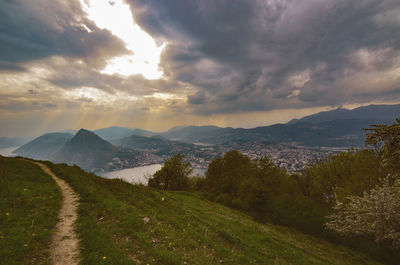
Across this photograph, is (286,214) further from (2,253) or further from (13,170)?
(13,170)

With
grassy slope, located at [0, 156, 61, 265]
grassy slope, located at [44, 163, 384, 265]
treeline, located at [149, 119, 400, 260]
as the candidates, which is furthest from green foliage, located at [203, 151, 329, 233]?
grassy slope, located at [0, 156, 61, 265]

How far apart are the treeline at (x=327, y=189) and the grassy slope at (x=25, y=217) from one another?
2597cm

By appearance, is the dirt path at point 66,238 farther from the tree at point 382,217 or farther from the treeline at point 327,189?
the tree at point 382,217

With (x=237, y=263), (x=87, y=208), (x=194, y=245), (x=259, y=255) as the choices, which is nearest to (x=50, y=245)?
(x=87, y=208)

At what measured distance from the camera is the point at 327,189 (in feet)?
175

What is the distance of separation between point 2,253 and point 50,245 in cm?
211

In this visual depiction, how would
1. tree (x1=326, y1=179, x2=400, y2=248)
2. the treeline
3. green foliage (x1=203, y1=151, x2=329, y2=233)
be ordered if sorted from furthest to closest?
1. green foliage (x1=203, y1=151, x2=329, y2=233)
2. the treeline
3. tree (x1=326, y1=179, x2=400, y2=248)

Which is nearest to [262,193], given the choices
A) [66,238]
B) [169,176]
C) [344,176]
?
[344,176]

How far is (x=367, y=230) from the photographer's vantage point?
24750 millimetres

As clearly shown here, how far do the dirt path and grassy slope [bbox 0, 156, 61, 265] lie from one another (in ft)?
1.22

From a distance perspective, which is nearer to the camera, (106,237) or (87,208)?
(106,237)

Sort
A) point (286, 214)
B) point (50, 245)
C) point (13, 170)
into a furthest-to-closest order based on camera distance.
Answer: point (286, 214) < point (13, 170) < point (50, 245)

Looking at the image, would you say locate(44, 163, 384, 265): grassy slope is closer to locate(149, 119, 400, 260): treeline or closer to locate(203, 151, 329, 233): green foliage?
locate(149, 119, 400, 260): treeline

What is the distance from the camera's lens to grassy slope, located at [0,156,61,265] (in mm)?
9242
